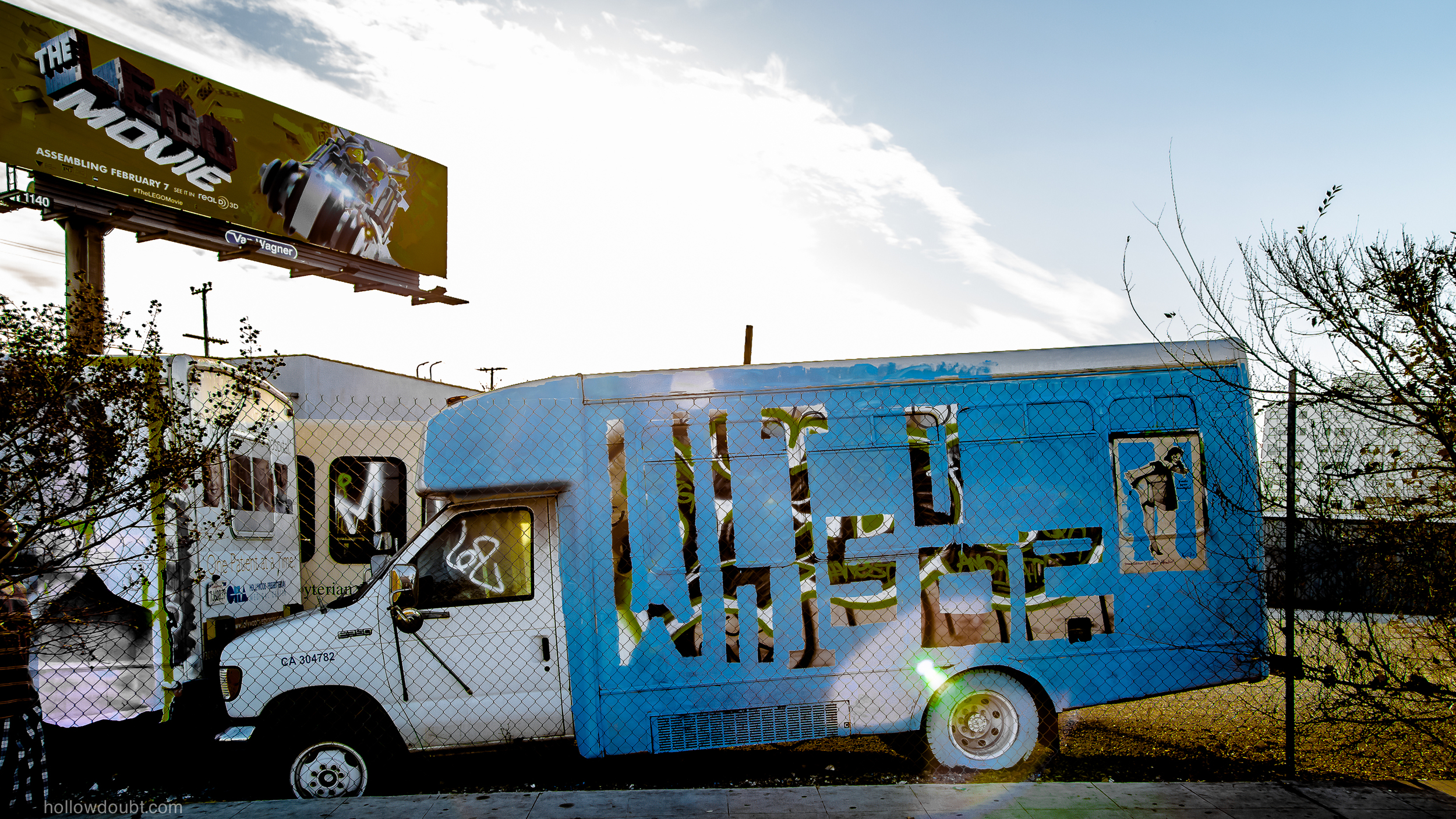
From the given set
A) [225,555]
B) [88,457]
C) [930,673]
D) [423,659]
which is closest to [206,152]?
[225,555]

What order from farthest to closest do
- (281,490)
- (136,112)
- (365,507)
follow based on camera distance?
(136,112) → (365,507) → (281,490)

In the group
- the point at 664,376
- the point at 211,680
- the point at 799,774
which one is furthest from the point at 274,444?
the point at 799,774

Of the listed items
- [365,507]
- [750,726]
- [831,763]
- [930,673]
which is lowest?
[831,763]

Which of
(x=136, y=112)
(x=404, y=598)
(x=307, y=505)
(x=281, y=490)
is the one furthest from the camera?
(x=136, y=112)

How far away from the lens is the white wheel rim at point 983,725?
563 centimetres

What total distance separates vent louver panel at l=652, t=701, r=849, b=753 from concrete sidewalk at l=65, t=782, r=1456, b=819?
580 millimetres

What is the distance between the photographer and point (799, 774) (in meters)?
5.85

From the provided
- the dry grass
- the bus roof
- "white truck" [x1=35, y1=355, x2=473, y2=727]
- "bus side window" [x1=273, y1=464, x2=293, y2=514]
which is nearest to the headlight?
"white truck" [x1=35, y1=355, x2=473, y2=727]

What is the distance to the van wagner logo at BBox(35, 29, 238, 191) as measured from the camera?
51.3 feet

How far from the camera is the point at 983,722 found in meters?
5.68

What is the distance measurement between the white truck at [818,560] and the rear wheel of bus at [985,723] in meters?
0.02

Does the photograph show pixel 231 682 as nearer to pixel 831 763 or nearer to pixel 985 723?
pixel 831 763

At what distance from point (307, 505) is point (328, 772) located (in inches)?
175

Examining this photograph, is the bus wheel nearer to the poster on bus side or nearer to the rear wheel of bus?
the rear wheel of bus
